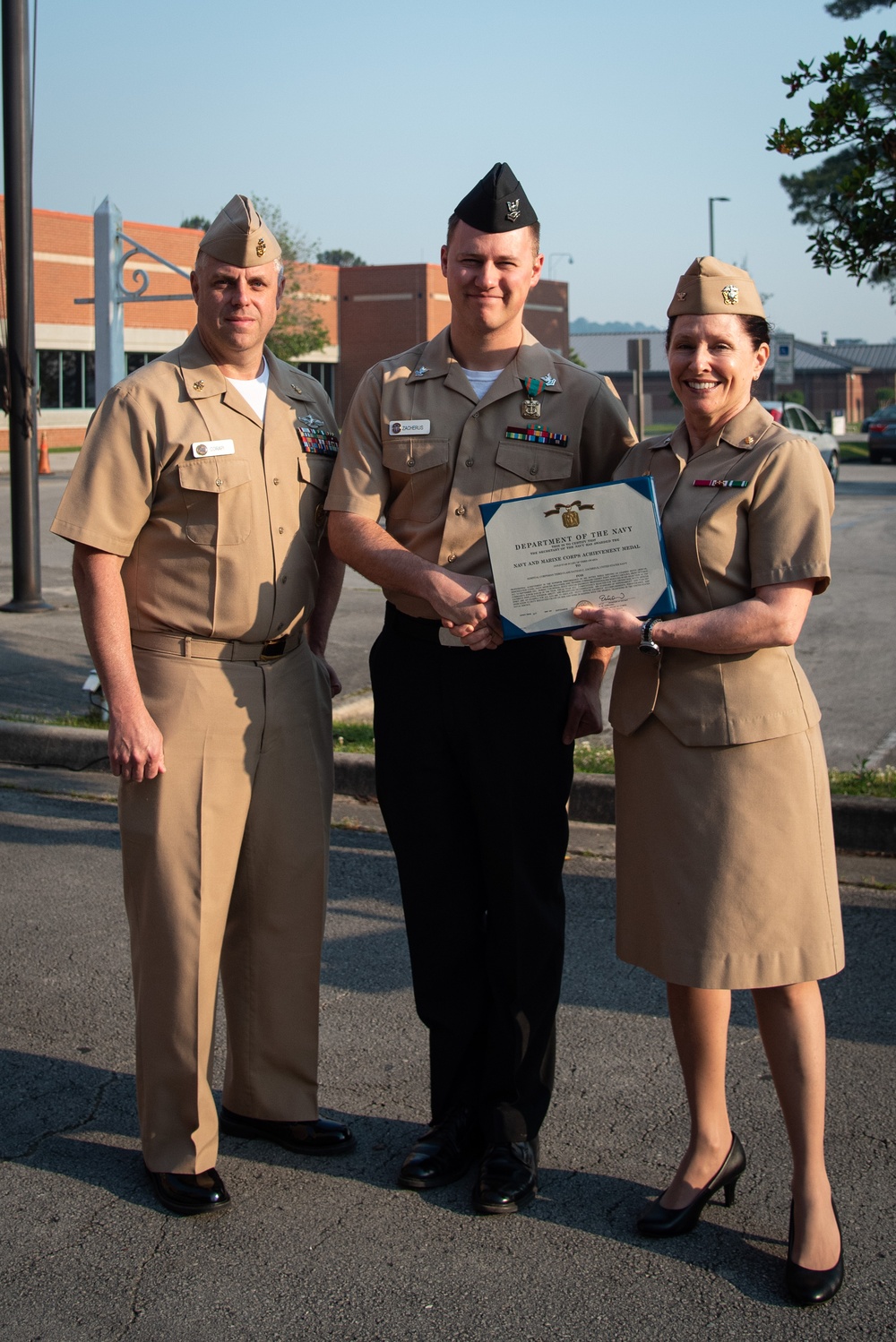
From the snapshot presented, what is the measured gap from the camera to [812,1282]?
2.76 meters

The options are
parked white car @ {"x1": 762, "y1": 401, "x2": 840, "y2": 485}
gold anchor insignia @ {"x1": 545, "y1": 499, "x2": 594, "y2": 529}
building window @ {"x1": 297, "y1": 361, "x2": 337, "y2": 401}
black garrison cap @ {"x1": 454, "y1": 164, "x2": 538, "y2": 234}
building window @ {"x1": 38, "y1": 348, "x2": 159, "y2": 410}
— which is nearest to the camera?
gold anchor insignia @ {"x1": 545, "y1": 499, "x2": 594, "y2": 529}

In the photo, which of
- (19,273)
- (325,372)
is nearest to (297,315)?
(325,372)

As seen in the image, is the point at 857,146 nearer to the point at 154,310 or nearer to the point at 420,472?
the point at 420,472

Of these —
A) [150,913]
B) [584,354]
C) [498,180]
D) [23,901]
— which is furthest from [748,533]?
[584,354]

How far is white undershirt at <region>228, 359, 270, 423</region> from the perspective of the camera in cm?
335

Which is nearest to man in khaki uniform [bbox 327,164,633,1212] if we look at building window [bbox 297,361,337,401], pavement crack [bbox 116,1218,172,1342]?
pavement crack [bbox 116,1218,172,1342]

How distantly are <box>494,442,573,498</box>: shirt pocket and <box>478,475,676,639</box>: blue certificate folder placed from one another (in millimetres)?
225

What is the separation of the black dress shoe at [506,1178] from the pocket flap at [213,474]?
5.77ft

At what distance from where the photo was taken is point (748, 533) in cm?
286

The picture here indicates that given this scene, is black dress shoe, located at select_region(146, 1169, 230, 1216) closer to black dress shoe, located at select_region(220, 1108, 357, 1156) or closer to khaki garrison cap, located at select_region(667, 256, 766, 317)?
black dress shoe, located at select_region(220, 1108, 357, 1156)

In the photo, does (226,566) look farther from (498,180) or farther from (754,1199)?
(754,1199)

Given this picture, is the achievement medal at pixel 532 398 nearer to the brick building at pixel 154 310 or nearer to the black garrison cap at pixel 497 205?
the black garrison cap at pixel 497 205

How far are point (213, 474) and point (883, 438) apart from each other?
1501 inches

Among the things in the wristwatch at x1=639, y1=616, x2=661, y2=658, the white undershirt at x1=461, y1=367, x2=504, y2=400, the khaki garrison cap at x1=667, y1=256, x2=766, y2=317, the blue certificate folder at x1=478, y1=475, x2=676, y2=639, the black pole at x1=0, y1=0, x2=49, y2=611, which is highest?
the black pole at x1=0, y1=0, x2=49, y2=611
